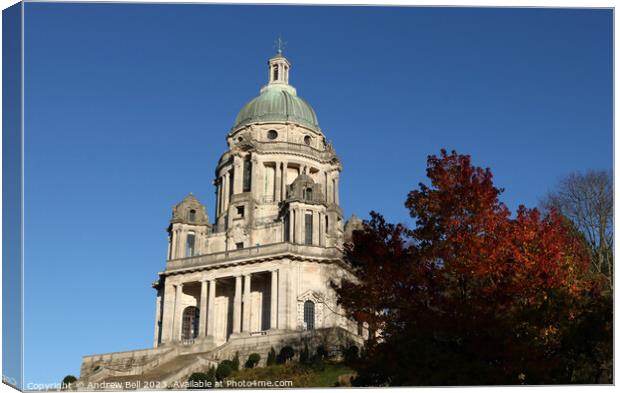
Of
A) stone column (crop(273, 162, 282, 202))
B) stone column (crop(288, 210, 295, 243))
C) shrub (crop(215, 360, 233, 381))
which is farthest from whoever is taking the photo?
stone column (crop(273, 162, 282, 202))

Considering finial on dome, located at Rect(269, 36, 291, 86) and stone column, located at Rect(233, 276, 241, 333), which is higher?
finial on dome, located at Rect(269, 36, 291, 86)

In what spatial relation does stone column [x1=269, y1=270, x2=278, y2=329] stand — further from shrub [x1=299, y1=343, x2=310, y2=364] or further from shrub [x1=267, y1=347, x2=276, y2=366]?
shrub [x1=267, y1=347, x2=276, y2=366]

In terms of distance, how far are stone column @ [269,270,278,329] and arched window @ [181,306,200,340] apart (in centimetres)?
663

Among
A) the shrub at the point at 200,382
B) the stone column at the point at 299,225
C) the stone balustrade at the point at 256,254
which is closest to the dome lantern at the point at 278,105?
the stone column at the point at 299,225

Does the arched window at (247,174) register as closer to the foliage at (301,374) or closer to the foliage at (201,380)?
the foliage at (201,380)

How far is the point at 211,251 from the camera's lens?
68000 mm

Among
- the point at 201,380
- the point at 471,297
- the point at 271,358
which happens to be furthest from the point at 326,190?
the point at 471,297

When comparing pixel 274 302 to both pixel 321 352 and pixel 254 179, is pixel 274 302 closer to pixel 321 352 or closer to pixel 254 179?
pixel 321 352

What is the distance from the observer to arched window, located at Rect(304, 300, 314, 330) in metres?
60.2

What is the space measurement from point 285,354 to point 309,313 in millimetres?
9838

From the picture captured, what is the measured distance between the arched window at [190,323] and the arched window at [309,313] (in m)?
8.55

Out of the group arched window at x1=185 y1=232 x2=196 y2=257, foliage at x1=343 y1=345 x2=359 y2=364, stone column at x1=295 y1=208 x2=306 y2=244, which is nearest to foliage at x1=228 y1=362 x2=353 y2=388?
foliage at x1=343 y1=345 x2=359 y2=364

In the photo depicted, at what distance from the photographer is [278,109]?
72.8 metres

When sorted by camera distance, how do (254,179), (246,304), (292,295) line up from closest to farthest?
1. (292,295)
2. (246,304)
3. (254,179)
